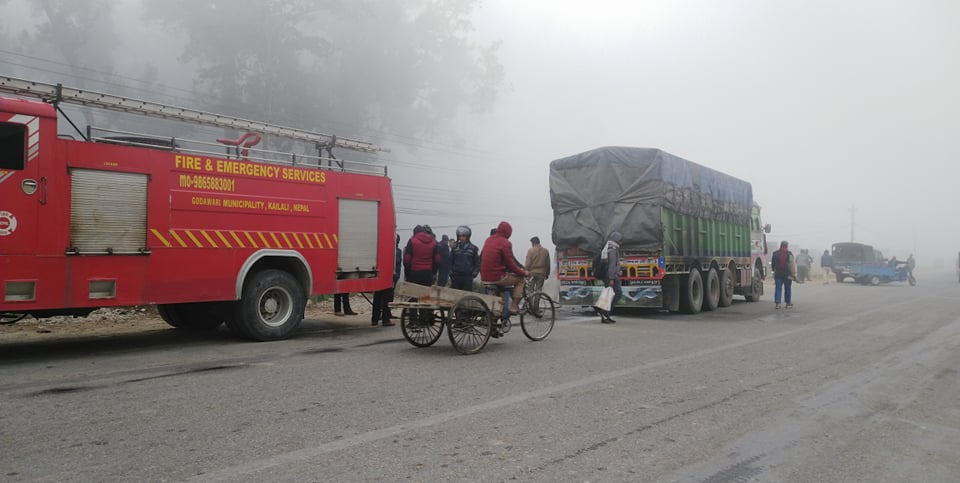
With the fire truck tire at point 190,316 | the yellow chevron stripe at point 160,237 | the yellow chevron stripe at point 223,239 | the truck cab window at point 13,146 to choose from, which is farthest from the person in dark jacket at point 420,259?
the truck cab window at point 13,146

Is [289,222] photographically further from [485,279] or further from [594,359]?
[594,359]

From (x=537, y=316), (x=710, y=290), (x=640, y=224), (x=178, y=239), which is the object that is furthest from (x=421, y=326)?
(x=710, y=290)

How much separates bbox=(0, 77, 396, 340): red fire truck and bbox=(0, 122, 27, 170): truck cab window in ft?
0.04

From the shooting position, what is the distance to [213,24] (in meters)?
31.7

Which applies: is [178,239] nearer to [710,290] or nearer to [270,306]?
[270,306]

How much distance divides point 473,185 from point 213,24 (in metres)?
26.8

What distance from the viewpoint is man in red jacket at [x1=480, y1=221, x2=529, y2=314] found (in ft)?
28.7

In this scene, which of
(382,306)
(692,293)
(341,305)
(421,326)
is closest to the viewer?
(421,326)

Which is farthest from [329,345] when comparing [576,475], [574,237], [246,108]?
[246,108]

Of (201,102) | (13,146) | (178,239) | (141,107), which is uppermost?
(201,102)

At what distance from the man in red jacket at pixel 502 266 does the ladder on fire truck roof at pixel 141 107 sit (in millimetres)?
3950

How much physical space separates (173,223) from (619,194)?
884 centimetres

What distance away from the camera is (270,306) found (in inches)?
369

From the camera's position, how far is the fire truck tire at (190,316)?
9820 mm
